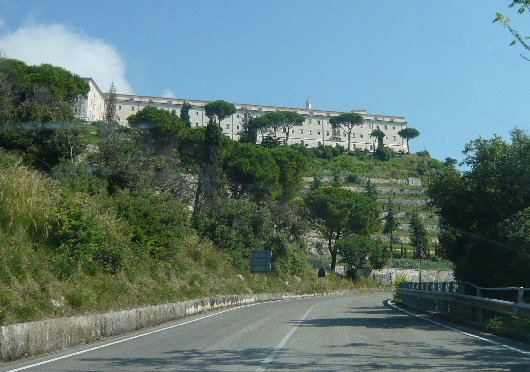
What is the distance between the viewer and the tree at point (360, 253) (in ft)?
251

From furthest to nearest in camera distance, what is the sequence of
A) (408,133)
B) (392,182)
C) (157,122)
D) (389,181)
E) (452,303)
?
(408,133), (389,181), (392,182), (157,122), (452,303)

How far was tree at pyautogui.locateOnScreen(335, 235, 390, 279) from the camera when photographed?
A: 76500mm

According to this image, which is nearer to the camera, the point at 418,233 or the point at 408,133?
the point at 418,233

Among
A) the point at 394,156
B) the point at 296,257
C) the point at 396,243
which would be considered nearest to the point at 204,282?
the point at 296,257

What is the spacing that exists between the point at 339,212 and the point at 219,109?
312ft

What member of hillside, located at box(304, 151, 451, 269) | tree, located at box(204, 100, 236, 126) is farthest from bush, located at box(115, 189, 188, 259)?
tree, located at box(204, 100, 236, 126)

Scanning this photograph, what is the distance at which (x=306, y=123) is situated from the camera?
596ft

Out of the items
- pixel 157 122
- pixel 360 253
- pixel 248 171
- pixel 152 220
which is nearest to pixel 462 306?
pixel 152 220

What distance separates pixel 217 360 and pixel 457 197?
49.0 ft

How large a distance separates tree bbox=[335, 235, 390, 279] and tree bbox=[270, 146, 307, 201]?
1106 centimetres

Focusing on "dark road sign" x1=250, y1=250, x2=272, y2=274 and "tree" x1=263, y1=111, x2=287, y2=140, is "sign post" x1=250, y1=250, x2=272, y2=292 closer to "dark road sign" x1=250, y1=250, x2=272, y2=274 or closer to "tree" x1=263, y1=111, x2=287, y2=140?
"dark road sign" x1=250, y1=250, x2=272, y2=274

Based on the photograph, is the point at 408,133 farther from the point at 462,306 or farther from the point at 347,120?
the point at 462,306

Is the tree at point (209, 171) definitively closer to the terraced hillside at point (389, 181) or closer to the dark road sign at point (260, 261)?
the dark road sign at point (260, 261)

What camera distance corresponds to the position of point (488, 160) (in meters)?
20.5
